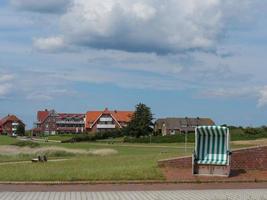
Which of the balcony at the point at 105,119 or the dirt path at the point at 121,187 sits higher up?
the balcony at the point at 105,119

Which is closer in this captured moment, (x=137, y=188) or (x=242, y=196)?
(x=242, y=196)

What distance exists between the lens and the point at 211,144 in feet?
62.8

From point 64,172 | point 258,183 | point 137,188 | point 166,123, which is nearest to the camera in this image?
point 137,188

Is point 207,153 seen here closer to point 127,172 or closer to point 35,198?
point 127,172

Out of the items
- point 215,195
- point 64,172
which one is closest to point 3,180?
point 64,172

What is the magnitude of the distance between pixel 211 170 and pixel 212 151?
822 mm

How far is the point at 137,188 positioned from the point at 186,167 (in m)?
3.83

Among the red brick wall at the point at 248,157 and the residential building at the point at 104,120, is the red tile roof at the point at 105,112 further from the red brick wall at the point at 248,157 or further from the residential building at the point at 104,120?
the red brick wall at the point at 248,157

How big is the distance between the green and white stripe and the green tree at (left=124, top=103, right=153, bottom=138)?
10205cm

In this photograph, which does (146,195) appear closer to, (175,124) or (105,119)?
(175,124)

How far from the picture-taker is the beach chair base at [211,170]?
18.3 metres

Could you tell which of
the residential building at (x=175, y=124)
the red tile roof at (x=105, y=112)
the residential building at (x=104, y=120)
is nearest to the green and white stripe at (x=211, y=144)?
the residential building at (x=175, y=124)

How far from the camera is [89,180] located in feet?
56.7

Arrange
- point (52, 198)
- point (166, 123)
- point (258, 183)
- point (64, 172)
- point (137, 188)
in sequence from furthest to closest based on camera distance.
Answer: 1. point (166, 123)
2. point (64, 172)
3. point (258, 183)
4. point (137, 188)
5. point (52, 198)
